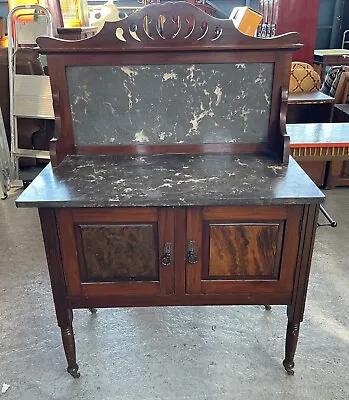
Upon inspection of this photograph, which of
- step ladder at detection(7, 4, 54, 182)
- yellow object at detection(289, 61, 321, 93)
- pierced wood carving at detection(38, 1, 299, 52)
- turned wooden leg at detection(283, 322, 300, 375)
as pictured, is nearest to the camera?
pierced wood carving at detection(38, 1, 299, 52)

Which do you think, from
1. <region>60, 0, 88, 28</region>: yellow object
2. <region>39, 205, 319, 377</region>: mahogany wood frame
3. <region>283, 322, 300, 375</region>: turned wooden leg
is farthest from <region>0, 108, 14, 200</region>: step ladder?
<region>283, 322, 300, 375</region>: turned wooden leg

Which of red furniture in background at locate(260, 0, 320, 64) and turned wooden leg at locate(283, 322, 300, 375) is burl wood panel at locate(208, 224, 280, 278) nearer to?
turned wooden leg at locate(283, 322, 300, 375)

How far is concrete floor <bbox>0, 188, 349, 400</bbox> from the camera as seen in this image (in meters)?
1.46

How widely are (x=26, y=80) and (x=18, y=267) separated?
60.8 inches

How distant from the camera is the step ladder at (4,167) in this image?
3.08m

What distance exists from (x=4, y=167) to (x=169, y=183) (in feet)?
7.44

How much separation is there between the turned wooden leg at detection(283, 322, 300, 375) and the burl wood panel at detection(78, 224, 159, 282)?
52cm

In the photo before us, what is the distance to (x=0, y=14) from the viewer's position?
6.20 meters

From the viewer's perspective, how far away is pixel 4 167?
312 cm

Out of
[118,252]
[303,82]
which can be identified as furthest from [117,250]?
[303,82]

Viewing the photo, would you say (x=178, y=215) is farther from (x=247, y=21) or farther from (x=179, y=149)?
(x=247, y=21)

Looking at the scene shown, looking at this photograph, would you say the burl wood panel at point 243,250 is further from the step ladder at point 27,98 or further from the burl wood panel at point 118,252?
the step ladder at point 27,98

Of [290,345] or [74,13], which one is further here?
[74,13]

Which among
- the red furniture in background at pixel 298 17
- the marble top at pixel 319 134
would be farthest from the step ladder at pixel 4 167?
the red furniture in background at pixel 298 17
